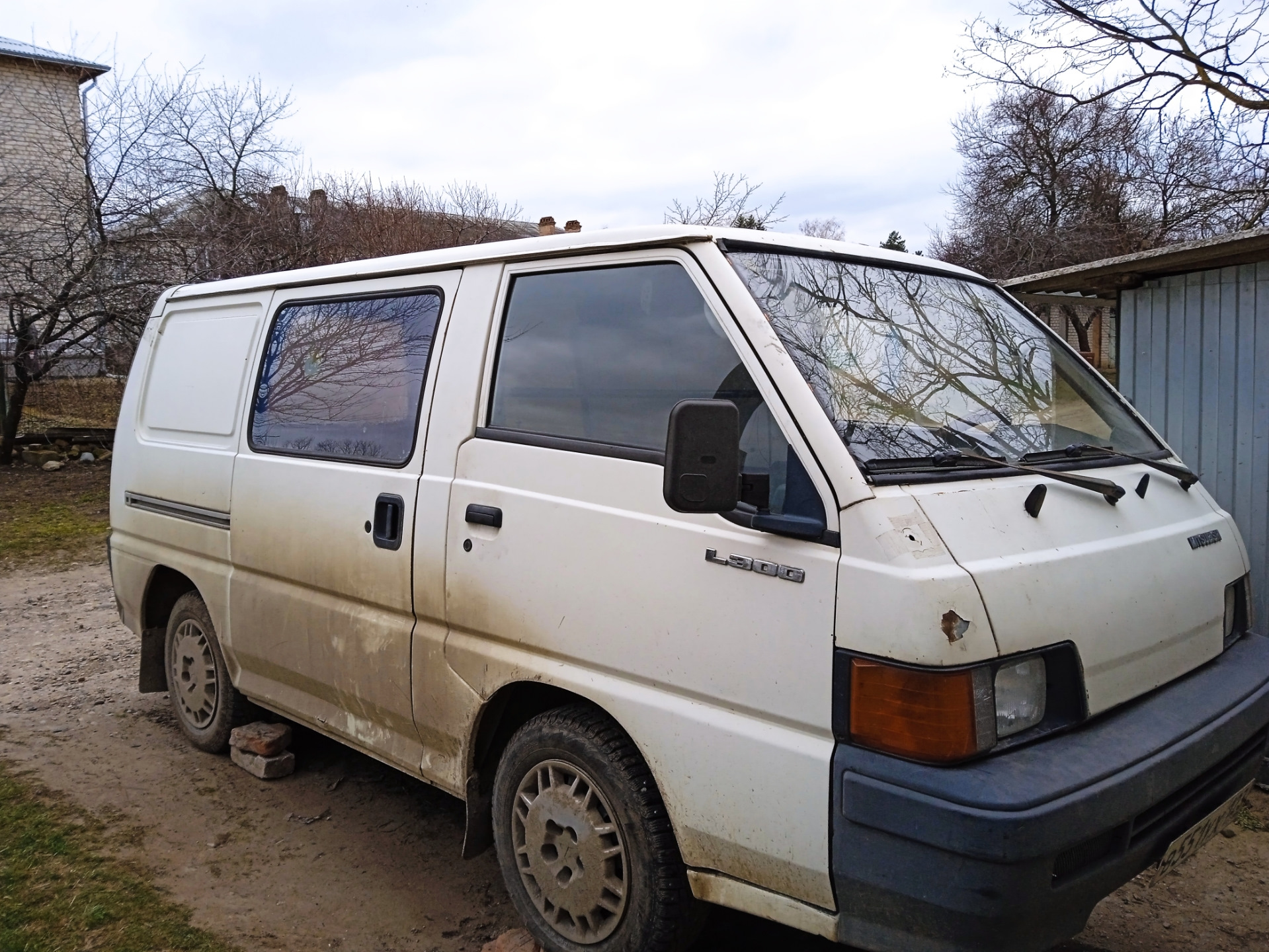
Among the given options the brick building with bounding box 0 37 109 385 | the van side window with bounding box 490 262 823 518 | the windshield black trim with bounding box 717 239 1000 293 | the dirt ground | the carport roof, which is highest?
the brick building with bounding box 0 37 109 385

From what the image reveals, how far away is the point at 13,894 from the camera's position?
3.43 meters

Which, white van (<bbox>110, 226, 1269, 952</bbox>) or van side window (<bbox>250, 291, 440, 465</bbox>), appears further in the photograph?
van side window (<bbox>250, 291, 440, 465</bbox>)

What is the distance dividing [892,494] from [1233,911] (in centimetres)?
239

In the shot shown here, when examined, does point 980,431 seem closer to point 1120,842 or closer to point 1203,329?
point 1120,842

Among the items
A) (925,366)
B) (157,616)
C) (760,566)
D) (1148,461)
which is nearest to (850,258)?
(925,366)

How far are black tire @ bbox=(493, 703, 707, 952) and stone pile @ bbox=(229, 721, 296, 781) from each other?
1.89 m

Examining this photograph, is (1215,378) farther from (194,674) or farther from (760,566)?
(194,674)

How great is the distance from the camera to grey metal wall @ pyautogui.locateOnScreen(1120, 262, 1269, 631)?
4.56 metres

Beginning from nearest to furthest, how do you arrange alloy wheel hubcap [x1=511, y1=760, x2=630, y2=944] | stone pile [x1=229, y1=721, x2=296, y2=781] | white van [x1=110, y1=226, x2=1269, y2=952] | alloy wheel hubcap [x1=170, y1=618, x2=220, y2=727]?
white van [x1=110, y1=226, x2=1269, y2=952], alloy wheel hubcap [x1=511, y1=760, x2=630, y2=944], stone pile [x1=229, y1=721, x2=296, y2=781], alloy wheel hubcap [x1=170, y1=618, x2=220, y2=727]

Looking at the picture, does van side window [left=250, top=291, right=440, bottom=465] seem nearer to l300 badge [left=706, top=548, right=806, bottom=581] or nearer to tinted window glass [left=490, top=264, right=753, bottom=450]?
tinted window glass [left=490, top=264, right=753, bottom=450]

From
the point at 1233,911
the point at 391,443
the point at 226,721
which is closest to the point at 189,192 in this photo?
the point at 226,721

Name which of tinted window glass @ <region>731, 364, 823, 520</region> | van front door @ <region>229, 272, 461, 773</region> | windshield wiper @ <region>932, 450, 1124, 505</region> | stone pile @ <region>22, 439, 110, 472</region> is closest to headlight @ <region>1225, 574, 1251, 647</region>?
windshield wiper @ <region>932, 450, 1124, 505</region>

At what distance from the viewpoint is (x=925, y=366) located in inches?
113

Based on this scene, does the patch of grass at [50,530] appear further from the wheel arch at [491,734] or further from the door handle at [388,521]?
the wheel arch at [491,734]
